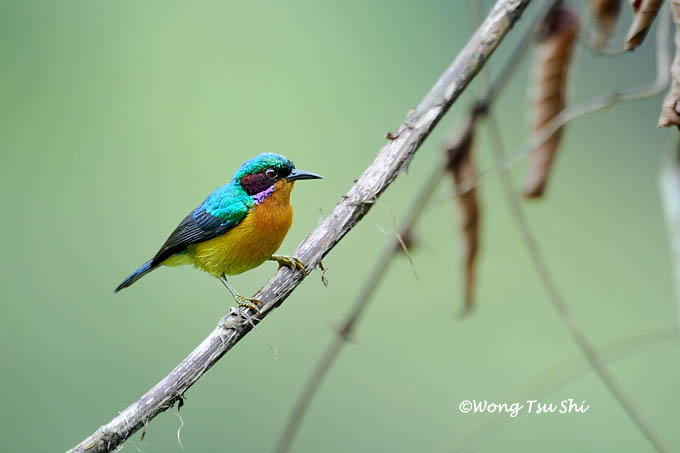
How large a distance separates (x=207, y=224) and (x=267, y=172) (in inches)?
11.7

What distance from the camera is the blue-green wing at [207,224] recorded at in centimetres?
235

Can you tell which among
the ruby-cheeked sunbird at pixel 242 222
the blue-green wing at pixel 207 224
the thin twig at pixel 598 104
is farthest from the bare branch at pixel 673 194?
the blue-green wing at pixel 207 224

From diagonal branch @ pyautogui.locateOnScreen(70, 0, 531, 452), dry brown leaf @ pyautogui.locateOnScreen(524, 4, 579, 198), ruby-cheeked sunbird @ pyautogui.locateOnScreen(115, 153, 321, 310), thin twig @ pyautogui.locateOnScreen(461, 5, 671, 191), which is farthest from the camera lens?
dry brown leaf @ pyautogui.locateOnScreen(524, 4, 579, 198)

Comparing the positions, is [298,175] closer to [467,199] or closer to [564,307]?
[467,199]

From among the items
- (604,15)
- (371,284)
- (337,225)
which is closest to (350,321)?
(371,284)

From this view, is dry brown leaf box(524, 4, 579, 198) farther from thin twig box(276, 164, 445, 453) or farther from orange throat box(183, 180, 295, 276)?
orange throat box(183, 180, 295, 276)

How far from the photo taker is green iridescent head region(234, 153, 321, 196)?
2.22 metres

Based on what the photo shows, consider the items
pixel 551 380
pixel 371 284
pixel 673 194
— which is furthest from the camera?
pixel 551 380

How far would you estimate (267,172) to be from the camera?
7.40 feet

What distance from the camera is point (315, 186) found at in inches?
161

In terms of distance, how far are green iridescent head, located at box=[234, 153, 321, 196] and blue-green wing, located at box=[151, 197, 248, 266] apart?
0.09 metres

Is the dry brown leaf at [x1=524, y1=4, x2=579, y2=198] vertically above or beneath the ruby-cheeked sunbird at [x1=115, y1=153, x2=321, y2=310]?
beneath

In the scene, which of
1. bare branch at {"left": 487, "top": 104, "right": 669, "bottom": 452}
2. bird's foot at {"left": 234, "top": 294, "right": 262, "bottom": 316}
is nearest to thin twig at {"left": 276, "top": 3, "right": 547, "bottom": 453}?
bare branch at {"left": 487, "top": 104, "right": 669, "bottom": 452}

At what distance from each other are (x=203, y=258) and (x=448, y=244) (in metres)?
3.45
